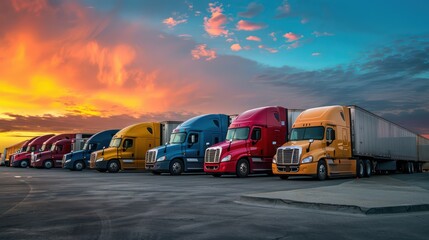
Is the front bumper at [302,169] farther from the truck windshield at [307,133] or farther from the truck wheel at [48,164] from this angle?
the truck wheel at [48,164]

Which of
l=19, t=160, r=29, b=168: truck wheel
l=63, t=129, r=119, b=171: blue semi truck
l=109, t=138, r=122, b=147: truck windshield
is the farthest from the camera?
l=19, t=160, r=29, b=168: truck wheel

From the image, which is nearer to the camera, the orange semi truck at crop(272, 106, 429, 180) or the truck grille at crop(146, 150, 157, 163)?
the orange semi truck at crop(272, 106, 429, 180)

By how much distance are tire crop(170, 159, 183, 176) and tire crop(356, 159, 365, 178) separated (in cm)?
1102

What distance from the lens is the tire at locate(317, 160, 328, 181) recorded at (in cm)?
2113

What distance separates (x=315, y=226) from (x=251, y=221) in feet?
3.95

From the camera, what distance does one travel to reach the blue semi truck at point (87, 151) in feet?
124

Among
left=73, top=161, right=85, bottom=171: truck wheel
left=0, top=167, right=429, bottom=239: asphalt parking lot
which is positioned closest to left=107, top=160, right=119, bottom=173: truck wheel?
left=73, top=161, right=85, bottom=171: truck wheel

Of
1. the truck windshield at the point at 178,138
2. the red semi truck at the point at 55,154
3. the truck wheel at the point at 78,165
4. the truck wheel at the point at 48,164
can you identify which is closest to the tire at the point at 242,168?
the truck windshield at the point at 178,138

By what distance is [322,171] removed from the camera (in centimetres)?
2142

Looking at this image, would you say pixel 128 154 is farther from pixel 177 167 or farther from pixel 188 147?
pixel 188 147

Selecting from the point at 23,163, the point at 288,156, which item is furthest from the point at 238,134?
the point at 23,163

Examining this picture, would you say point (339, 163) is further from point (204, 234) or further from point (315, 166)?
point (204, 234)

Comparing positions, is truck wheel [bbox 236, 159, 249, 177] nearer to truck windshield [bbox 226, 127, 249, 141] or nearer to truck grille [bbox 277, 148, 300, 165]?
truck windshield [bbox 226, 127, 249, 141]

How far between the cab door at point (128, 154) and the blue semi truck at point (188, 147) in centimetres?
491
